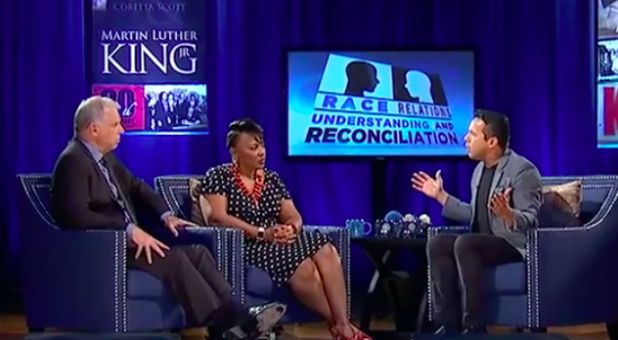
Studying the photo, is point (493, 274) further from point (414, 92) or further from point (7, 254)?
point (7, 254)

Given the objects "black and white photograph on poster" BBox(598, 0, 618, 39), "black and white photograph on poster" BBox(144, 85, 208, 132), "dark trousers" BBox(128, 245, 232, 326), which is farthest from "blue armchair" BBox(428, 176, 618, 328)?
"black and white photograph on poster" BBox(144, 85, 208, 132)

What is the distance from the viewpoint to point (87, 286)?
15.3ft

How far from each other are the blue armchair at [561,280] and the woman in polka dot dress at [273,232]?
47 centimetres

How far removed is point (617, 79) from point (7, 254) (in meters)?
3.87

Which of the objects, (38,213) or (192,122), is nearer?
(38,213)

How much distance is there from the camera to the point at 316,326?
6.05 meters

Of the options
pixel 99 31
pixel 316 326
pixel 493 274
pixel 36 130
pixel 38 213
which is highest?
pixel 99 31

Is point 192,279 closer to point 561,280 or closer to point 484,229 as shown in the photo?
point 484,229

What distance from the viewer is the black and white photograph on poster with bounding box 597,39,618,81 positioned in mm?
6555

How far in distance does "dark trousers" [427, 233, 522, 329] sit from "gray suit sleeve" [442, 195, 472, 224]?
268 mm

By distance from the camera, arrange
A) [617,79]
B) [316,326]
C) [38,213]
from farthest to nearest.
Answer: [617,79]
[316,326]
[38,213]

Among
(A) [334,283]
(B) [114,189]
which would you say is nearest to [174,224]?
(B) [114,189]

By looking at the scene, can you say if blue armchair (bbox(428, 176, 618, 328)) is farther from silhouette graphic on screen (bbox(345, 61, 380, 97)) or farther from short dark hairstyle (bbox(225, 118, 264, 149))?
silhouette graphic on screen (bbox(345, 61, 380, 97))

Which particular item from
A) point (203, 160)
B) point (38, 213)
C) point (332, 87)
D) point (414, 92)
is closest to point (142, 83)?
point (203, 160)
